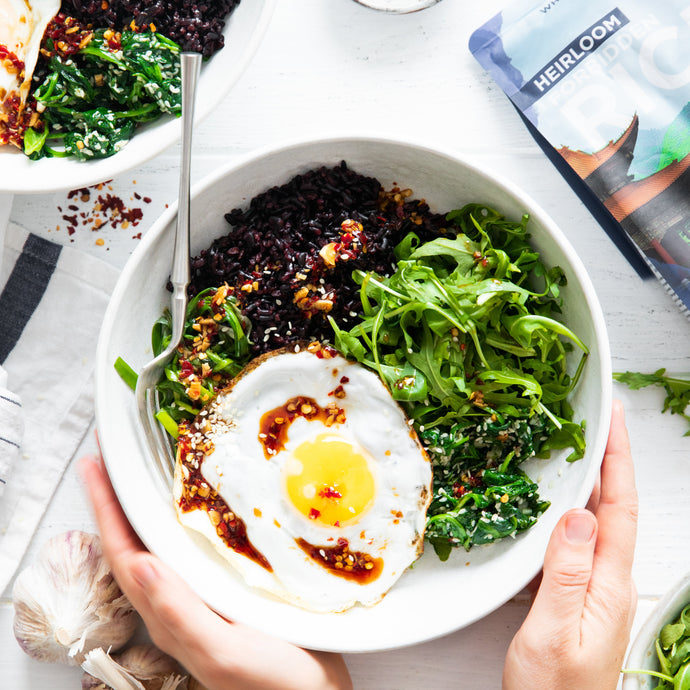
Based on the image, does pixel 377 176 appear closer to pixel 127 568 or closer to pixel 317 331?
pixel 317 331

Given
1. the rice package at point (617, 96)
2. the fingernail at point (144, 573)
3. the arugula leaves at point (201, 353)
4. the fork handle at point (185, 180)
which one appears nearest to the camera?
the fork handle at point (185, 180)

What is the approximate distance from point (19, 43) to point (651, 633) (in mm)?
2978

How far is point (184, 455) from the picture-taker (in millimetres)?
2348

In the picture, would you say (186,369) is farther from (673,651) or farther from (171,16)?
(673,651)

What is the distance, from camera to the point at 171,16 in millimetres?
2416

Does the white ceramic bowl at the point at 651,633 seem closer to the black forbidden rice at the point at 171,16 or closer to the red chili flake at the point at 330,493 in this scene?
the red chili flake at the point at 330,493

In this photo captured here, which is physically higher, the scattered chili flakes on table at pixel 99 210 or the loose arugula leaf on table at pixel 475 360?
the loose arugula leaf on table at pixel 475 360

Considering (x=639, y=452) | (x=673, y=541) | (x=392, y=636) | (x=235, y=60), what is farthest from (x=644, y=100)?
(x=392, y=636)

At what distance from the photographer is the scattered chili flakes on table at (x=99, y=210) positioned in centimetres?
254

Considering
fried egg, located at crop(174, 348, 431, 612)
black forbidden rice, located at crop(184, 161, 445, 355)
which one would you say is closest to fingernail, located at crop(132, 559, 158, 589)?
fried egg, located at crop(174, 348, 431, 612)

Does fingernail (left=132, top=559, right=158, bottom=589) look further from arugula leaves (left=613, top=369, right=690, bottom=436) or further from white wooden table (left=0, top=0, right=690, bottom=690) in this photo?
arugula leaves (left=613, top=369, right=690, bottom=436)

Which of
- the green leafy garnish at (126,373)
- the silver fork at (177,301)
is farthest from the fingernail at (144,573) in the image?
the green leafy garnish at (126,373)

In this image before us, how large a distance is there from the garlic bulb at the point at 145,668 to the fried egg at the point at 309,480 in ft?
1.71

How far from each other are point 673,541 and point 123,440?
6.67ft
